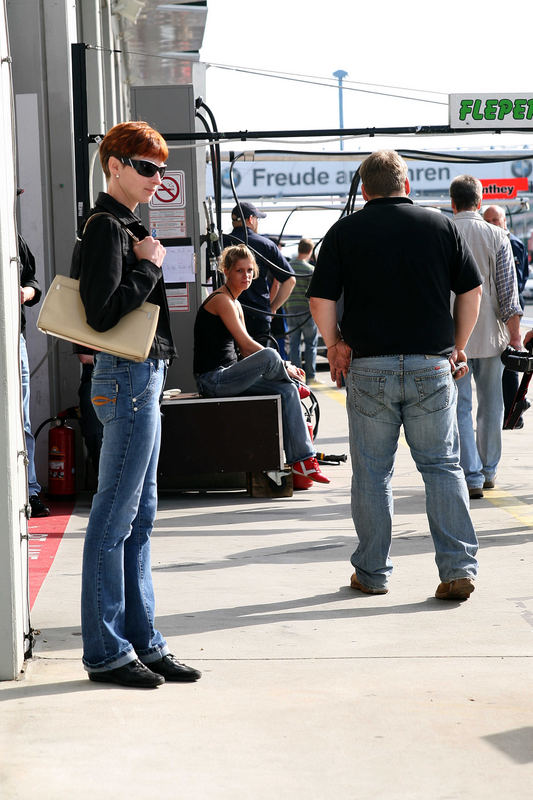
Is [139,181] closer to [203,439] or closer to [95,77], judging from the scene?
[203,439]

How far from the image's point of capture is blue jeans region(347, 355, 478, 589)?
4.96 meters

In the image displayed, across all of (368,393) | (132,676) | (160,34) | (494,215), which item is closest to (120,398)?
(132,676)

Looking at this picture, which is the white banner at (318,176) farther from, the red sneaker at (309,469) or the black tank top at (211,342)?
the red sneaker at (309,469)

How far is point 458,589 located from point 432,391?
875 mm

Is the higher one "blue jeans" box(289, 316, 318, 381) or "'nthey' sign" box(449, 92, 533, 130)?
"'nthey' sign" box(449, 92, 533, 130)

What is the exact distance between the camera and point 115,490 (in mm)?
3785

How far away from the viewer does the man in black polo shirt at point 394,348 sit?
4.95 m

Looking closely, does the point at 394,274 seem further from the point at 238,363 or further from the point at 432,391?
the point at 238,363

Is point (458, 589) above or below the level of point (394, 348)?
below

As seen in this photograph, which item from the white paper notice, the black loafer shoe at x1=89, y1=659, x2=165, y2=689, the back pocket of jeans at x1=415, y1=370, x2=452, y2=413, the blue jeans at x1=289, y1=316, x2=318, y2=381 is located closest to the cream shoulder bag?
the black loafer shoe at x1=89, y1=659, x2=165, y2=689

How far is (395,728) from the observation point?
3420mm

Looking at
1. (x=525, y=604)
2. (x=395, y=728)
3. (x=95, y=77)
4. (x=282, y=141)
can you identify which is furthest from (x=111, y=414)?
(x=95, y=77)

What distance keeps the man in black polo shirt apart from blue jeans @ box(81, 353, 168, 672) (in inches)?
53.9

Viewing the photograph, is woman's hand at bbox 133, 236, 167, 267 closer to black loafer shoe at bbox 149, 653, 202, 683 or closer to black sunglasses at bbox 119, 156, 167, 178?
black sunglasses at bbox 119, 156, 167, 178
